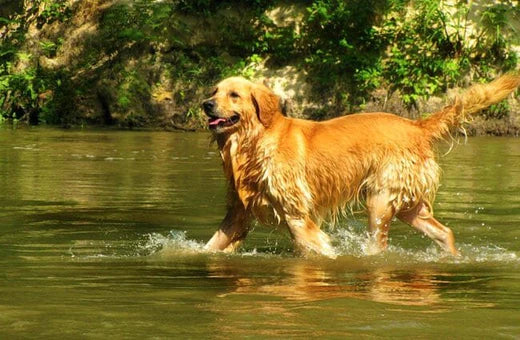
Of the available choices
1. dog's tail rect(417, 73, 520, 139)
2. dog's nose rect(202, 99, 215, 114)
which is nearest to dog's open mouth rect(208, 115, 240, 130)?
dog's nose rect(202, 99, 215, 114)

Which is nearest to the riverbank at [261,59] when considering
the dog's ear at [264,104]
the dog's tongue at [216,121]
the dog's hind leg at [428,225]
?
the dog's hind leg at [428,225]

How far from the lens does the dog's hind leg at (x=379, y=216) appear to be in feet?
27.5

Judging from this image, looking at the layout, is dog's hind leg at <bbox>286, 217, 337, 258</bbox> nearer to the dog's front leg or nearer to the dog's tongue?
the dog's front leg

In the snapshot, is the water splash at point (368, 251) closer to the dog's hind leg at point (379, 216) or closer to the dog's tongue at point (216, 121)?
the dog's hind leg at point (379, 216)

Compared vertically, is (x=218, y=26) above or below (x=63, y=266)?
above

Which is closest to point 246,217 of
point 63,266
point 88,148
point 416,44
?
point 63,266

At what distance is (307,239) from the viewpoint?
8102mm

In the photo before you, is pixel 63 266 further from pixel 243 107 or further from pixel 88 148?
pixel 88 148

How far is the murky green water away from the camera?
5.45 metres

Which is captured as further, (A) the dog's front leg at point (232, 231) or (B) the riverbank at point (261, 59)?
(B) the riverbank at point (261, 59)

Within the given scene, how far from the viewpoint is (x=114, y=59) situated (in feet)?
75.0

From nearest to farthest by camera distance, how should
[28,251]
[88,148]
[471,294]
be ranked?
[471,294], [28,251], [88,148]

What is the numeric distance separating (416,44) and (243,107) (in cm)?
1463

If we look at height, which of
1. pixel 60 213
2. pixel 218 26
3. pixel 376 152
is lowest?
pixel 60 213
